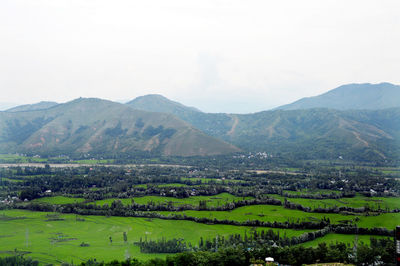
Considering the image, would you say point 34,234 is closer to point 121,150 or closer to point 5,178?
point 5,178

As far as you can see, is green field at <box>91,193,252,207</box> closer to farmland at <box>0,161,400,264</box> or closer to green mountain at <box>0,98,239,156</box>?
farmland at <box>0,161,400,264</box>

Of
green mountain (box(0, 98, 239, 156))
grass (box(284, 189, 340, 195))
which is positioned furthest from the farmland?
green mountain (box(0, 98, 239, 156))

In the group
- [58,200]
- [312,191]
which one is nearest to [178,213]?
→ [58,200]

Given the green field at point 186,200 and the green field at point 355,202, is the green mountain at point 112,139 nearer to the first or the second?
the green field at point 186,200

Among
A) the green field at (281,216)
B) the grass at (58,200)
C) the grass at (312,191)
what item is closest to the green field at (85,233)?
the green field at (281,216)

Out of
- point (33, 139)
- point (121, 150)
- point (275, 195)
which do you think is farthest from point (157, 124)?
point (275, 195)

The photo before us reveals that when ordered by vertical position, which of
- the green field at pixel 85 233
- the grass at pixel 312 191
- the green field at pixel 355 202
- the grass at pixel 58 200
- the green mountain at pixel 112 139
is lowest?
the green field at pixel 85 233
